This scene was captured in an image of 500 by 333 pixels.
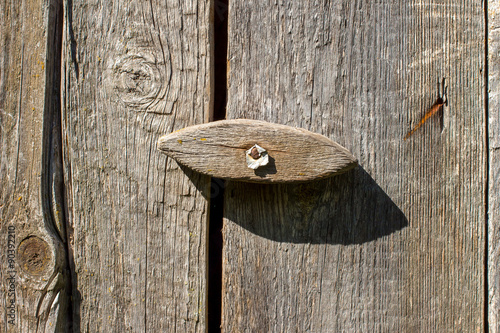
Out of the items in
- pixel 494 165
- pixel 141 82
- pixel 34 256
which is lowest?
pixel 34 256

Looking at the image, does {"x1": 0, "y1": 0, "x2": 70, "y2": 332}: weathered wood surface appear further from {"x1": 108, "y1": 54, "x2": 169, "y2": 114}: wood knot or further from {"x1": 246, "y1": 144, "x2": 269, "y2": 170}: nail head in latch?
{"x1": 246, "y1": 144, "x2": 269, "y2": 170}: nail head in latch

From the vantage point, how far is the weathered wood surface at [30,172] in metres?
0.84

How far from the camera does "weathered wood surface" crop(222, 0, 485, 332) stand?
79cm

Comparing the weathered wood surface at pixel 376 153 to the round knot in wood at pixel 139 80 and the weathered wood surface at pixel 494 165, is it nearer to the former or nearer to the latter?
the weathered wood surface at pixel 494 165

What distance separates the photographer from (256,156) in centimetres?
72

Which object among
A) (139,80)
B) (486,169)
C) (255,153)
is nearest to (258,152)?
(255,153)

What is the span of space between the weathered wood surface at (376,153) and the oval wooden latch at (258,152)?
0.09 m

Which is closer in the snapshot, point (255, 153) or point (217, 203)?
point (255, 153)

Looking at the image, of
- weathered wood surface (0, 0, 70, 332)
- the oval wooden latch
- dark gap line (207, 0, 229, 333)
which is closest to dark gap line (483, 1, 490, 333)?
the oval wooden latch

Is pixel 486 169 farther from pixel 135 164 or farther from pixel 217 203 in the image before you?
pixel 135 164

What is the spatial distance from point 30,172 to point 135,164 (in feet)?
0.88

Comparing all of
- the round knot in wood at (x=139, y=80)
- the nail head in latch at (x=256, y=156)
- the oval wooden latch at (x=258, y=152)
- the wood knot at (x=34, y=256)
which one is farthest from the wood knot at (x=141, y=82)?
the wood knot at (x=34, y=256)

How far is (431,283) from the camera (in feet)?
2.62

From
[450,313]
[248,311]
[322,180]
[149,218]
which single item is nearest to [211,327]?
[248,311]
